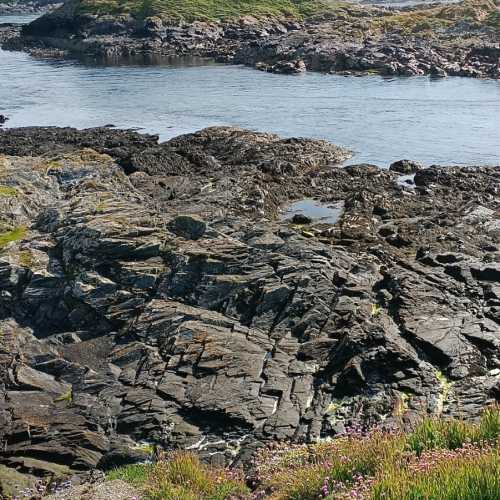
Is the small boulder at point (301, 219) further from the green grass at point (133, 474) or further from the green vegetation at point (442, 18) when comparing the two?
the green vegetation at point (442, 18)

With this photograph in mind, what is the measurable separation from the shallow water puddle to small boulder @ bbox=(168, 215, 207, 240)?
9.36 meters

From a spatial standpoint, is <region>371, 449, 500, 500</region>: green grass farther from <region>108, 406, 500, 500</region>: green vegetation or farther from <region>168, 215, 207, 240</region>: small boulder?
<region>168, 215, 207, 240</region>: small boulder

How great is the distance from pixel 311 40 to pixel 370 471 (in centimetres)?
11357

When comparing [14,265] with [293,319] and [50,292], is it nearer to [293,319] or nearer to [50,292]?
[50,292]

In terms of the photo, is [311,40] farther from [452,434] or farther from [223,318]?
[452,434]

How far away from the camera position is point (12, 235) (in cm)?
3444

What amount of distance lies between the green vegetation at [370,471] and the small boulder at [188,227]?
15.9 m

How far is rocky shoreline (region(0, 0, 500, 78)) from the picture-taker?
344 feet

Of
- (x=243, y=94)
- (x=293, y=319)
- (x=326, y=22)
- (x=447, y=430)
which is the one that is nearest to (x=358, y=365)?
(x=293, y=319)

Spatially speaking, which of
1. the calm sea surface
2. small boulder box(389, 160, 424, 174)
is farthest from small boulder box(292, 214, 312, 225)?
the calm sea surface

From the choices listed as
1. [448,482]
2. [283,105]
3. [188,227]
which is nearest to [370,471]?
[448,482]

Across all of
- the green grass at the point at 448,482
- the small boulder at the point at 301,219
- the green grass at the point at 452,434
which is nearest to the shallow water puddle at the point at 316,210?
the small boulder at the point at 301,219

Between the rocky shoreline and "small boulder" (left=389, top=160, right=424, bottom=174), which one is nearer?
"small boulder" (left=389, top=160, right=424, bottom=174)

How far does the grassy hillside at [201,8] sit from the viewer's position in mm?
145500
